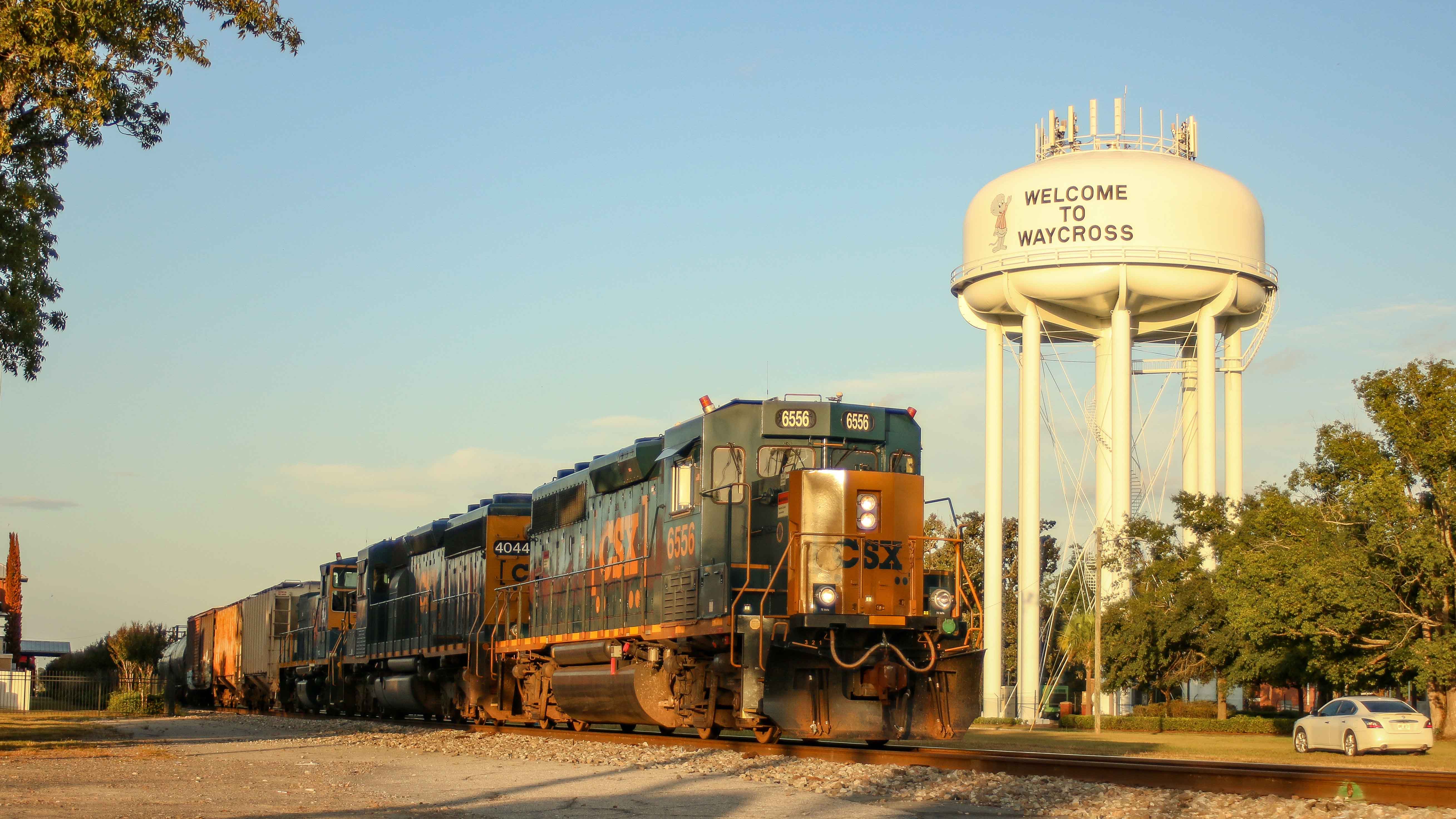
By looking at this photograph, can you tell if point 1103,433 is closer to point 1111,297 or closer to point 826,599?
point 1111,297

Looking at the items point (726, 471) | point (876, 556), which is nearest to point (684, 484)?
point (726, 471)

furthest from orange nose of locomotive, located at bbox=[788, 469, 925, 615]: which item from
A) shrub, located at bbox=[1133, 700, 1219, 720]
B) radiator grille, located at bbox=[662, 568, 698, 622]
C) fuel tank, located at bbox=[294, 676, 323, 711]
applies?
shrub, located at bbox=[1133, 700, 1219, 720]

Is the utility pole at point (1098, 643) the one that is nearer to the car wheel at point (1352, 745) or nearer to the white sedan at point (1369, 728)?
the white sedan at point (1369, 728)

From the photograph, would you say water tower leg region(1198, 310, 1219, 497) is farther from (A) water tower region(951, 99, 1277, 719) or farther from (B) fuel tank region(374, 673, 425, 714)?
(B) fuel tank region(374, 673, 425, 714)

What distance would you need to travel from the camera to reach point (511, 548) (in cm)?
2722

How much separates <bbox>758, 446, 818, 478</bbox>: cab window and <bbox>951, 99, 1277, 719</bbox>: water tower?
2936 cm

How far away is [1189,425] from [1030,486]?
631 cm

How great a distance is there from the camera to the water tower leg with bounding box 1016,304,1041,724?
4744 cm

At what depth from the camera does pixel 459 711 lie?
28.0m

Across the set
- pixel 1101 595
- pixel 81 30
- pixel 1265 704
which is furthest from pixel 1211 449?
pixel 81 30

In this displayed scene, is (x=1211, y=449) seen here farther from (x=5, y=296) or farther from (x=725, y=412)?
(x=5, y=296)

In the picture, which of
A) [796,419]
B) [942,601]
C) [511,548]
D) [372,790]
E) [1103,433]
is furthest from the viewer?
[1103,433]

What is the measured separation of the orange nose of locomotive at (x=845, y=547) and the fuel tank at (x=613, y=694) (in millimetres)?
3349

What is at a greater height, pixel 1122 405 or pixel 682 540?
pixel 1122 405
